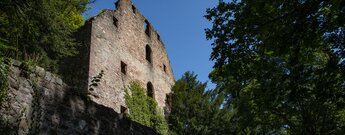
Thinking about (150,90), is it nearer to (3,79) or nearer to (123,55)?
(123,55)

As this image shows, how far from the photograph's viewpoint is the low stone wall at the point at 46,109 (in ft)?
15.0

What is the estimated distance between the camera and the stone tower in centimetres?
1454

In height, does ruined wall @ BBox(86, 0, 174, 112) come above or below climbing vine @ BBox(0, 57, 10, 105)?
above

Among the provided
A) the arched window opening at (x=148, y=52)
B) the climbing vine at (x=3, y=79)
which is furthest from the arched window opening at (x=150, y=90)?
the climbing vine at (x=3, y=79)

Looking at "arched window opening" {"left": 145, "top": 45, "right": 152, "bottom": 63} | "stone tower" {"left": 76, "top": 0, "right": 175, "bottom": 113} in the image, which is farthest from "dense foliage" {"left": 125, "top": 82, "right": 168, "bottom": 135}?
"arched window opening" {"left": 145, "top": 45, "right": 152, "bottom": 63}

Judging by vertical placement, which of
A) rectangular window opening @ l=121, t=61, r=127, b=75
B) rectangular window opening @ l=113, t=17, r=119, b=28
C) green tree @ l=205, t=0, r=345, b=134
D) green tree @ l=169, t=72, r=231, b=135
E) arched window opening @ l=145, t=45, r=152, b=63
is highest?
rectangular window opening @ l=113, t=17, r=119, b=28

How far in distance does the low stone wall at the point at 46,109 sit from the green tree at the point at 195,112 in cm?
1009

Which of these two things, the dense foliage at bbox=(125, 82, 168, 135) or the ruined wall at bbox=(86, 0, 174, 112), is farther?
the dense foliage at bbox=(125, 82, 168, 135)

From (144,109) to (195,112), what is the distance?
2338 millimetres

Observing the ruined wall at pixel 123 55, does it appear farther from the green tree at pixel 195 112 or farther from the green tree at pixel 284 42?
the green tree at pixel 284 42

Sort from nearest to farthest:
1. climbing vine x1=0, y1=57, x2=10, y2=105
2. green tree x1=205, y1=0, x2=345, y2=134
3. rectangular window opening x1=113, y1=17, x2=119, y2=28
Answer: climbing vine x1=0, y1=57, x2=10, y2=105, green tree x1=205, y1=0, x2=345, y2=134, rectangular window opening x1=113, y1=17, x2=119, y2=28

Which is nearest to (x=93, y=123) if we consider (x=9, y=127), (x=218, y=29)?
(x=9, y=127)

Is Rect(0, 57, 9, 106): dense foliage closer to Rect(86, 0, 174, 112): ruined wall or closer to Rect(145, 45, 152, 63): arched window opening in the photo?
Rect(86, 0, 174, 112): ruined wall

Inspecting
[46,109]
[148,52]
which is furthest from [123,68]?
[46,109]
